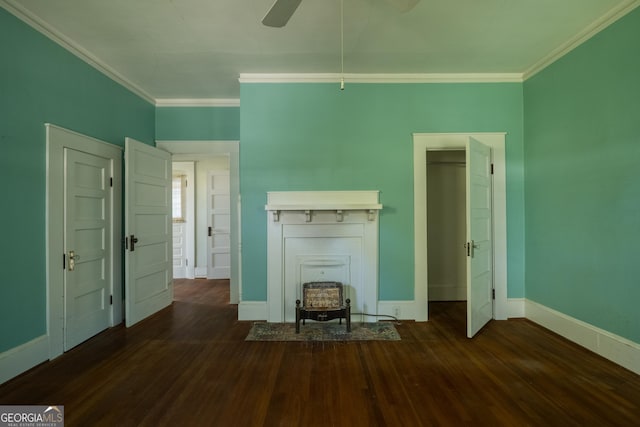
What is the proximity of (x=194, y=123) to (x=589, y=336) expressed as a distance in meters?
4.90

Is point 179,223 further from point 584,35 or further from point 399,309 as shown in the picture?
point 584,35

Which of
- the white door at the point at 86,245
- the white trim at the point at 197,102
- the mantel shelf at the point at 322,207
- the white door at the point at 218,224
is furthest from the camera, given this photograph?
the white door at the point at 218,224

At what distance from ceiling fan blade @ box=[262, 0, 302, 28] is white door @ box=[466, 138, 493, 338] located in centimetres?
202

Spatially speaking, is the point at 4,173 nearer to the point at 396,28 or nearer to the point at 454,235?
the point at 396,28

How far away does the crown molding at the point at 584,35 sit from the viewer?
2.01 m

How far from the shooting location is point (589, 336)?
2312mm

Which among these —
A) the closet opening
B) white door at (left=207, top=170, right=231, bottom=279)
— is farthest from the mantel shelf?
white door at (left=207, top=170, right=231, bottom=279)

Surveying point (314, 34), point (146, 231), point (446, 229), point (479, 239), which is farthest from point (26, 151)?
point (446, 229)

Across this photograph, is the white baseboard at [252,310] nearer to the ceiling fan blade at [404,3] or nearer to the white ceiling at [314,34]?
the white ceiling at [314,34]

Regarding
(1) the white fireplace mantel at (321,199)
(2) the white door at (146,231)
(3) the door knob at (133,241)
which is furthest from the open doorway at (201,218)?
(1) the white fireplace mantel at (321,199)

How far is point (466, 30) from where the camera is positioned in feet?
7.53

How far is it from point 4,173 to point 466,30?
383cm

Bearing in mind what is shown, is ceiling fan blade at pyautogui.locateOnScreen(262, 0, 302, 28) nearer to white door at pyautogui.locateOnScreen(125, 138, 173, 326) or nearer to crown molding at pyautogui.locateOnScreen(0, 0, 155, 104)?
crown molding at pyautogui.locateOnScreen(0, 0, 155, 104)

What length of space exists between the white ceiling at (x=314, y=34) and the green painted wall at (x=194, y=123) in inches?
23.2
